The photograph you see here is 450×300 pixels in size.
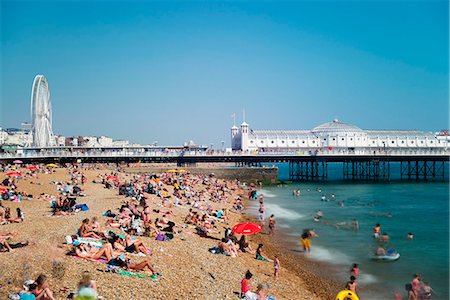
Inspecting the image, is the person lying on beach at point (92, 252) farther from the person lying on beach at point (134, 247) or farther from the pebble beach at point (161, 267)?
the person lying on beach at point (134, 247)

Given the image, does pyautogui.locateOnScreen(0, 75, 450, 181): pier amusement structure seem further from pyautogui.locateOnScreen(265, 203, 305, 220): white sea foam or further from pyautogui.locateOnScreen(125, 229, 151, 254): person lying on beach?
pyautogui.locateOnScreen(125, 229, 151, 254): person lying on beach

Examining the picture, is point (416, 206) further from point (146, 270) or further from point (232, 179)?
point (146, 270)

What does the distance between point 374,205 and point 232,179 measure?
18.5 metres

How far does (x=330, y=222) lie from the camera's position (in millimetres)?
21984

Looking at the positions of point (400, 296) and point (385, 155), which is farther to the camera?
point (385, 155)

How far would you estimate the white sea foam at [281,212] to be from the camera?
23531 mm

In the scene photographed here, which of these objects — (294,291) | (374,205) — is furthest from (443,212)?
(294,291)

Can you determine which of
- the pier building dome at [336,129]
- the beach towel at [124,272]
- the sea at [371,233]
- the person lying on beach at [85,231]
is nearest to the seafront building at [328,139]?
the pier building dome at [336,129]

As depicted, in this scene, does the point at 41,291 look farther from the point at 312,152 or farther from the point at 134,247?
the point at 312,152

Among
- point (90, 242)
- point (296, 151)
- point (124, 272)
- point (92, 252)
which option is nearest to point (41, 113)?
point (296, 151)

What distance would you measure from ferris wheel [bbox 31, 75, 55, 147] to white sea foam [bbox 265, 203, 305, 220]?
3631 centimetres

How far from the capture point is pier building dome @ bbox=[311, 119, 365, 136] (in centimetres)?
6412

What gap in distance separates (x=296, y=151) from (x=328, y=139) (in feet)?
19.8

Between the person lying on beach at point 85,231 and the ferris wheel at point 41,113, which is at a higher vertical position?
the ferris wheel at point 41,113
